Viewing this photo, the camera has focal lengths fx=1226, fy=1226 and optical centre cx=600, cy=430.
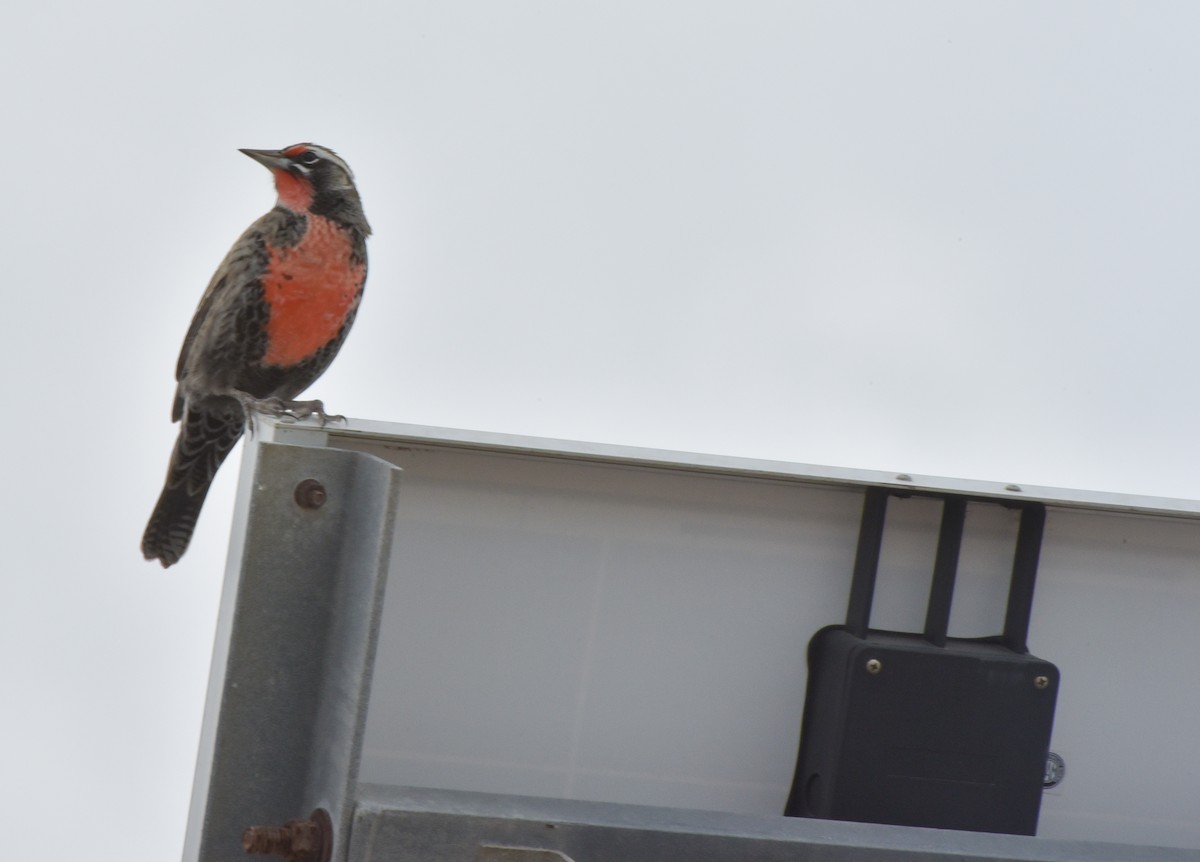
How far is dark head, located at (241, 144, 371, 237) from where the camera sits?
207 centimetres

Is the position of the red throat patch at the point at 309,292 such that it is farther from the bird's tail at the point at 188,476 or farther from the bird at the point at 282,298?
the bird's tail at the point at 188,476

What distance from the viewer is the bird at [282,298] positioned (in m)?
1.98

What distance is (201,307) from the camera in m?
2.13

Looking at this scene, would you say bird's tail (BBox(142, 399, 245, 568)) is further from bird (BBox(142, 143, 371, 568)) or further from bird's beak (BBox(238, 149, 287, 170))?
bird's beak (BBox(238, 149, 287, 170))

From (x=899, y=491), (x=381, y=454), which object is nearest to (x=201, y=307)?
(x=381, y=454)

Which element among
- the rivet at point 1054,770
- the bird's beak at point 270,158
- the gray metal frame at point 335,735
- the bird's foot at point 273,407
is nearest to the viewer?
the gray metal frame at point 335,735

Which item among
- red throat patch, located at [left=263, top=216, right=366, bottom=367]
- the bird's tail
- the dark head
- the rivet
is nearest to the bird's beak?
the dark head

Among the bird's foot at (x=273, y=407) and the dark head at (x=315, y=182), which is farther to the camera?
the dark head at (x=315, y=182)

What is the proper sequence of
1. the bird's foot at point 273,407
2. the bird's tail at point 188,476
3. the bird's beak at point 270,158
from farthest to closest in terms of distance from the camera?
the bird's tail at point 188,476 < the bird's beak at point 270,158 < the bird's foot at point 273,407

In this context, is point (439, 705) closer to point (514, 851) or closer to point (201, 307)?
point (514, 851)

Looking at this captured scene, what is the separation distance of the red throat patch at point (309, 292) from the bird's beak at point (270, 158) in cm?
16

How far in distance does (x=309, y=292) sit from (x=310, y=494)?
137 cm

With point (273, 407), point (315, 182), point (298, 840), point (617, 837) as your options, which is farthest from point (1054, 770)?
point (315, 182)

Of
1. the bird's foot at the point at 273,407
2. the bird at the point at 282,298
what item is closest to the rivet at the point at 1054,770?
the bird's foot at the point at 273,407
